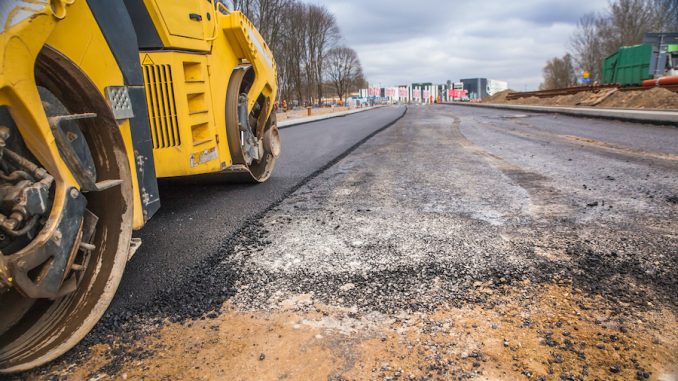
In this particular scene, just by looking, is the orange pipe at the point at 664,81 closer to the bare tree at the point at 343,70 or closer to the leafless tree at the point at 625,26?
the leafless tree at the point at 625,26

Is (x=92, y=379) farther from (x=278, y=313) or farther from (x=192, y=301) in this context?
(x=278, y=313)

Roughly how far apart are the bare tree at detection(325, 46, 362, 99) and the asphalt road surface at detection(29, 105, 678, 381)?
7537cm

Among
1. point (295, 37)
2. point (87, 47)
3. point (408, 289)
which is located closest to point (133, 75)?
point (87, 47)

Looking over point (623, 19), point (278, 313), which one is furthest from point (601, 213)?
point (623, 19)

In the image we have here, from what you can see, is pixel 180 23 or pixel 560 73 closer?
pixel 180 23

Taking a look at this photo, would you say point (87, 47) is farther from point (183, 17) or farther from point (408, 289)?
point (408, 289)

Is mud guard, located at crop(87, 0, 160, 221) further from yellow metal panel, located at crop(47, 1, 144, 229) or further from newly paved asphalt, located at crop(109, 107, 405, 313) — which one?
newly paved asphalt, located at crop(109, 107, 405, 313)

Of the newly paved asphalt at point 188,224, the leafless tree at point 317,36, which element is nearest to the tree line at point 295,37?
the leafless tree at point 317,36

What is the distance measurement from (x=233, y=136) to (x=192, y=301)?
2294 mm

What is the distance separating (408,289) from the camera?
2.49 meters

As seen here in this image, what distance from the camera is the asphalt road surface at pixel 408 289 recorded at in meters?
1.87

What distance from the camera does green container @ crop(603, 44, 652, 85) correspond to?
2538cm

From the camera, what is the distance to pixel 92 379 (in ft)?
5.99

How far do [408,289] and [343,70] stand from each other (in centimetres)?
8128
